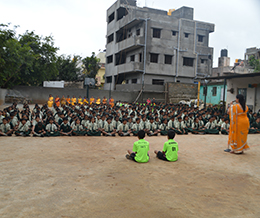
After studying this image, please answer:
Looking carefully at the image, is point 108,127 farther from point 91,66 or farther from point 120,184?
point 91,66

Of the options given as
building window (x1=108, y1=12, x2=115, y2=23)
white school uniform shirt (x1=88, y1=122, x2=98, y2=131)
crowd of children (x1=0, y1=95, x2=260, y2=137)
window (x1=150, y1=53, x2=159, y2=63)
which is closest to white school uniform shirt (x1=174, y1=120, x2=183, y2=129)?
crowd of children (x1=0, y1=95, x2=260, y2=137)

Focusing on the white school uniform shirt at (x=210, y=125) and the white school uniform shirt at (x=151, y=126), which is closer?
the white school uniform shirt at (x=151, y=126)

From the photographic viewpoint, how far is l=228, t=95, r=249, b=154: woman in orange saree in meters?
7.07

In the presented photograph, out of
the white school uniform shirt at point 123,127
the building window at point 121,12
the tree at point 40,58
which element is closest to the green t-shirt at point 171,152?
the white school uniform shirt at point 123,127

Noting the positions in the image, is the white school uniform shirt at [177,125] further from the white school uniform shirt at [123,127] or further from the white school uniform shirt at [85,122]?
the white school uniform shirt at [85,122]

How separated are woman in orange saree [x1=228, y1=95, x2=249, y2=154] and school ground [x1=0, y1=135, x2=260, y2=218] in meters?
0.31

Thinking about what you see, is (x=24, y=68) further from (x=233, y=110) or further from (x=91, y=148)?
(x=233, y=110)

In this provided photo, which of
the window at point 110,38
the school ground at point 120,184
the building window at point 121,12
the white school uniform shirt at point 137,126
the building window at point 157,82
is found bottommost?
the school ground at point 120,184

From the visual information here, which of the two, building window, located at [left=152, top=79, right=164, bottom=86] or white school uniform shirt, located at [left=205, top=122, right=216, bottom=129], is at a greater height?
building window, located at [left=152, top=79, right=164, bottom=86]

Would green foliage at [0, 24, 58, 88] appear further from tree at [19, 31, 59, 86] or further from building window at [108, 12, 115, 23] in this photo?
building window at [108, 12, 115, 23]

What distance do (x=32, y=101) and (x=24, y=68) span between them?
9.97 ft

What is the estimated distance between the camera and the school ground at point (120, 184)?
3.28 m

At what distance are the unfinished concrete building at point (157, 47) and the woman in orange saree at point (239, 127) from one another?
18.2m

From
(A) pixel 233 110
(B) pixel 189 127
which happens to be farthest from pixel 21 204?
(B) pixel 189 127
